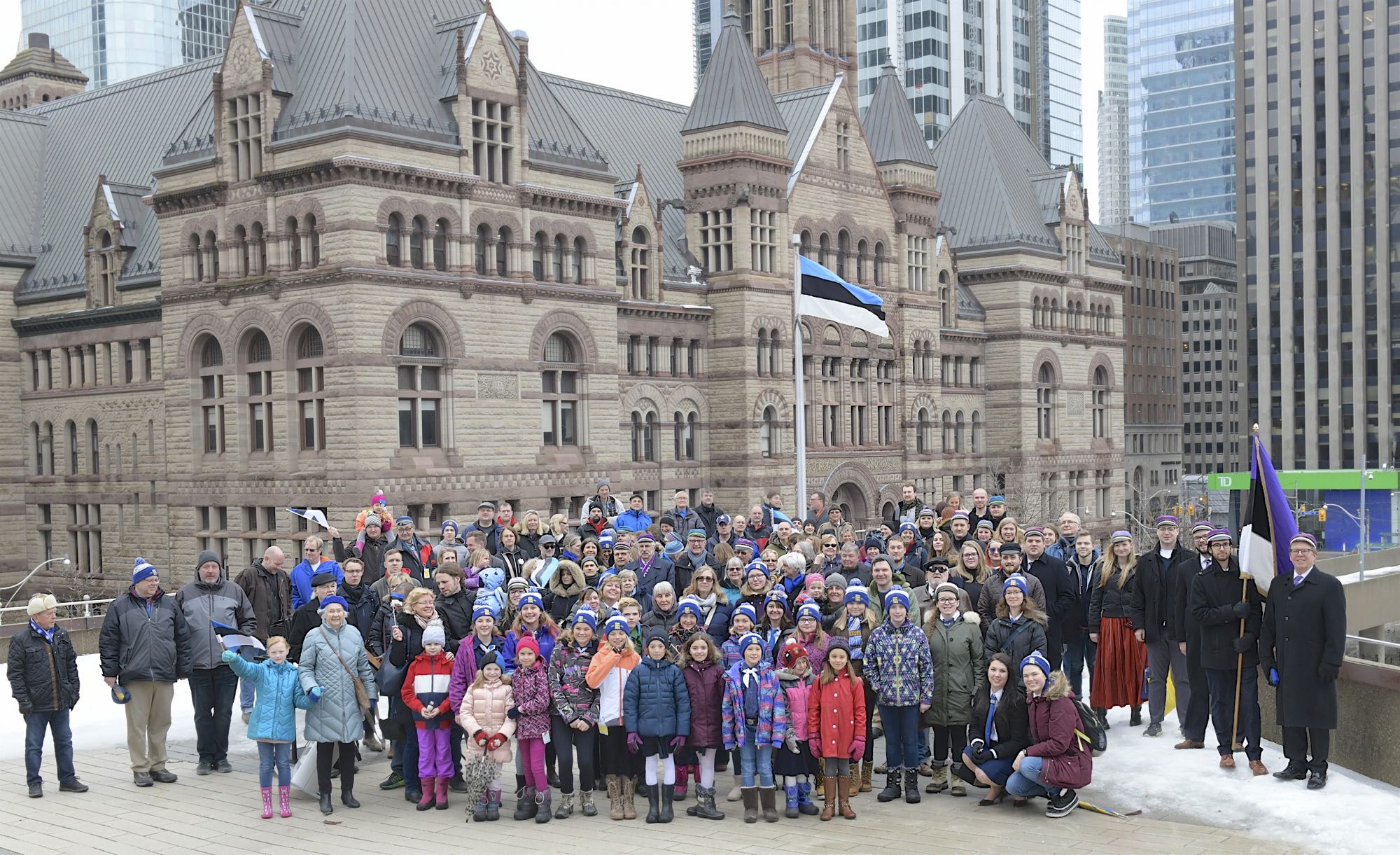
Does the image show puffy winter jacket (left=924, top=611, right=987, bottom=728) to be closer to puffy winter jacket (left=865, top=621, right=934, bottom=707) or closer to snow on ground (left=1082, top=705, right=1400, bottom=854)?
puffy winter jacket (left=865, top=621, right=934, bottom=707)

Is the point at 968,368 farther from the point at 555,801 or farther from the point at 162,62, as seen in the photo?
the point at 162,62

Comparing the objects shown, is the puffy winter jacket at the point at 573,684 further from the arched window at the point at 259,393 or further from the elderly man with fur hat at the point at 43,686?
the arched window at the point at 259,393

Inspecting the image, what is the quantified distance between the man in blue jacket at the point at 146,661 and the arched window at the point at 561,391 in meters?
26.4

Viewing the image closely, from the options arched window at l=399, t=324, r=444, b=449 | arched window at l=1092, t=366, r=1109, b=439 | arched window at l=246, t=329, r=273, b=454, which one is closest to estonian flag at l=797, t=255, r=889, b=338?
arched window at l=399, t=324, r=444, b=449

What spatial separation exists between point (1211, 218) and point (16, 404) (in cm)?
15314

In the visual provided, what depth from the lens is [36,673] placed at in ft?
54.7

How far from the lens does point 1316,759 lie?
15.2m

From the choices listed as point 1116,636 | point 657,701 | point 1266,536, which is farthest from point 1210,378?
point 657,701

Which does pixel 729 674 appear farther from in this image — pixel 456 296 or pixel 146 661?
pixel 456 296

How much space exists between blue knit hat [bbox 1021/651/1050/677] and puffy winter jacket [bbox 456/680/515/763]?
5183mm

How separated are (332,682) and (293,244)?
25994 millimetres

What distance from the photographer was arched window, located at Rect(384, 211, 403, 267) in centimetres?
3947

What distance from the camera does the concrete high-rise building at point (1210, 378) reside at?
5012 inches

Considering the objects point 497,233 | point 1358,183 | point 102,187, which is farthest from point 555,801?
point 1358,183
